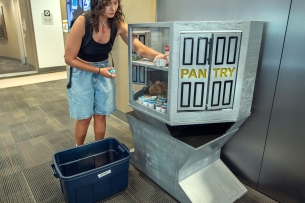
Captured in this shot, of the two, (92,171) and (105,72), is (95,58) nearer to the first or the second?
(105,72)

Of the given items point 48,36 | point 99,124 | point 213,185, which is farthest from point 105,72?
point 48,36

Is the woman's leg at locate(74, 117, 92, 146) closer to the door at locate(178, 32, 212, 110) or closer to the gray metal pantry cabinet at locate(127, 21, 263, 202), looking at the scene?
the gray metal pantry cabinet at locate(127, 21, 263, 202)

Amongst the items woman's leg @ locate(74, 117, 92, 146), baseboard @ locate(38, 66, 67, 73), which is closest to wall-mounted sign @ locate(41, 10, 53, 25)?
baseboard @ locate(38, 66, 67, 73)

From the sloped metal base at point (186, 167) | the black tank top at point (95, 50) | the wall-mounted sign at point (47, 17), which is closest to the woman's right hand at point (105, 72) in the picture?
the black tank top at point (95, 50)

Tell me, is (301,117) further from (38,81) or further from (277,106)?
(38,81)

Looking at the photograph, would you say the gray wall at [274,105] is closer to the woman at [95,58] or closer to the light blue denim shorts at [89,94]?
the woman at [95,58]

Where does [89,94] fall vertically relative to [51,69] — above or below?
above

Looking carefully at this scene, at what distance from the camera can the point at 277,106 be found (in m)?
1.42

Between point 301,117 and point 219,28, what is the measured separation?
75 centimetres

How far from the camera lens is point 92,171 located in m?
1.38

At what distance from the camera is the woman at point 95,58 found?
4.75 feet

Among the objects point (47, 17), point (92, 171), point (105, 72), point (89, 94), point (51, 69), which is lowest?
point (51, 69)

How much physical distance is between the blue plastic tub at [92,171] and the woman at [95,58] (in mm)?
245

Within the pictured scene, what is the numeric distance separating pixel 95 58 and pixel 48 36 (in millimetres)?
4638
